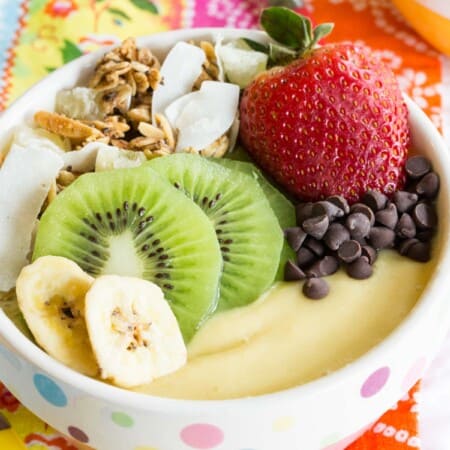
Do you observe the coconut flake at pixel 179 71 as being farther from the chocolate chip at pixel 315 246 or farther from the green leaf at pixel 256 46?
the chocolate chip at pixel 315 246

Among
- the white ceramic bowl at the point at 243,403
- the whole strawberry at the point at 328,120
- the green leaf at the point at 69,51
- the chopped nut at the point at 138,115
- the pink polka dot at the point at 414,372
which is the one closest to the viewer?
the white ceramic bowl at the point at 243,403

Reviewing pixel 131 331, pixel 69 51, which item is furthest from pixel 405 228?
pixel 69 51

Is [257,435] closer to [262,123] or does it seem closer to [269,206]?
[269,206]

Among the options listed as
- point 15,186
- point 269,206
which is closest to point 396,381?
point 269,206

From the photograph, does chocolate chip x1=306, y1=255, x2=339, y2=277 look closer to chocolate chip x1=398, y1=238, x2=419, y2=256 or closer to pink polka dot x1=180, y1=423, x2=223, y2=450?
chocolate chip x1=398, y1=238, x2=419, y2=256

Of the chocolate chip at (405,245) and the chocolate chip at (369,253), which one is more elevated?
the chocolate chip at (405,245)

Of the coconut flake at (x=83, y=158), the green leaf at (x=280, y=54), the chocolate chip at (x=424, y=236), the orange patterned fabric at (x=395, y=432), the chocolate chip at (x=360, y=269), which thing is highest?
the green leaf at (x=280, y=54)

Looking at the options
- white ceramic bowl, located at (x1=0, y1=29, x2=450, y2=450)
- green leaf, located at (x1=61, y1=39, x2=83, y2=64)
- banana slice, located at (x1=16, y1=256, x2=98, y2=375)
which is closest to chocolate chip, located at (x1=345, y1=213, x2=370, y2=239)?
white ceramic bowl, located at (x1=0, y1=29, x2=450, y2=450)

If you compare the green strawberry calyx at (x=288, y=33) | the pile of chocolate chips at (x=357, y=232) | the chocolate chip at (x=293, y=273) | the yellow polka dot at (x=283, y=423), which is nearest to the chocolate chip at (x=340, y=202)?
the pile of chocolate chips at (x=357, y=232)
